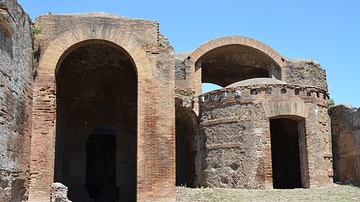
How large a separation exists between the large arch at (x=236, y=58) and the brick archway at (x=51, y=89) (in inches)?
207

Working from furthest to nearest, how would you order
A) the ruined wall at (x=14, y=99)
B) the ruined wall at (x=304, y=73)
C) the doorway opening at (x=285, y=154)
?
the ruined wall at (x=304, y=73) → the doorway opening at (x=285, y=154) → the ruined wall at (x=14, y=99)

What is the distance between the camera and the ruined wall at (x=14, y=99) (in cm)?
931

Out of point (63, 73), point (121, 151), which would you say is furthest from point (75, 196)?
point (63, 73)

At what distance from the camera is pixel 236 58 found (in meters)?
19.6

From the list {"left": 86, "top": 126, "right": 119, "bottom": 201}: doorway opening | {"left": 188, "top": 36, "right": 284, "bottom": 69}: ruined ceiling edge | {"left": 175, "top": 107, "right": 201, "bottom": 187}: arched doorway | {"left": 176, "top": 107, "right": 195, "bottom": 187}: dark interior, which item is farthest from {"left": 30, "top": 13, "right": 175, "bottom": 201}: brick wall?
{"left": 86, "top": 126, "right": 119, "bottom": 201}: doorway opening

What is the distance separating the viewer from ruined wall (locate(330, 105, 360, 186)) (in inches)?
607

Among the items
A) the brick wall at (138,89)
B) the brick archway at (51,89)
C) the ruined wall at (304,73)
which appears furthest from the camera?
the ruined wall at (304,73)

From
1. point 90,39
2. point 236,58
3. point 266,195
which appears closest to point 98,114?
point 90,39

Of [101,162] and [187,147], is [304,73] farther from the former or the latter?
[101,162]

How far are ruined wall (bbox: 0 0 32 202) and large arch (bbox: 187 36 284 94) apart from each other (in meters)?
7.69

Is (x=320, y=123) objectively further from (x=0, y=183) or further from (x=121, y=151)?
(x=0, y=183)

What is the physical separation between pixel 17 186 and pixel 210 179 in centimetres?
616

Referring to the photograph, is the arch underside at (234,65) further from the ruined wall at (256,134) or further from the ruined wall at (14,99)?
the ruined wall at (14,99)

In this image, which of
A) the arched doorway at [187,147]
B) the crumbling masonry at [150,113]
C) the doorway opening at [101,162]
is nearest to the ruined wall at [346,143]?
the crumbling masonry at [150,113]
